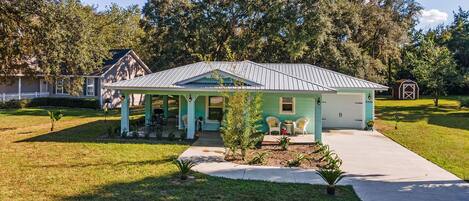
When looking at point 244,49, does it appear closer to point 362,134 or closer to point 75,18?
point 362,134

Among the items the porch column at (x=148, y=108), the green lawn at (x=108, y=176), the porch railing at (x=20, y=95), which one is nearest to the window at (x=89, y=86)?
the porch railing at (x=20, y=95)

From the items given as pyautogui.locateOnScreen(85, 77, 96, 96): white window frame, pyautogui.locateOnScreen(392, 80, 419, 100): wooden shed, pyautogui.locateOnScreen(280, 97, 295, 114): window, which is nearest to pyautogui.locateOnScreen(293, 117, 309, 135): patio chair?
pyautogui.locateOnScreen(280, 97, 295, 114): window

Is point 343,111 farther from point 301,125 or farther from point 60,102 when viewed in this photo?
point 60,102

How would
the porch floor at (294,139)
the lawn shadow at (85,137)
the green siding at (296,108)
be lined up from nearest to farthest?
the lawn shadow at (85,137) → the porch floor at (294,139) → the green siding at (296,108)

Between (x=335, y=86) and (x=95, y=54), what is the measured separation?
12409mm

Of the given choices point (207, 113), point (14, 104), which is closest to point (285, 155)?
point (207, 113)

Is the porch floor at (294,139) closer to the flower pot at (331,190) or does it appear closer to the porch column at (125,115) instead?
the porch column at (125,115)

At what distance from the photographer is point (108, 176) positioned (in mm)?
11047

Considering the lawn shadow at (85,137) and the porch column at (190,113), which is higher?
the porch column at (190,113)

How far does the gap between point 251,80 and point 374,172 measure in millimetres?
7418

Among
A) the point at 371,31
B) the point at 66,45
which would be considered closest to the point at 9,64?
the point at 66,45

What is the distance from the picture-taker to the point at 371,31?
127ft

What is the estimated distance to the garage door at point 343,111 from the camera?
904 inches

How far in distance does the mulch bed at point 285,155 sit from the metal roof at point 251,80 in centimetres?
243
